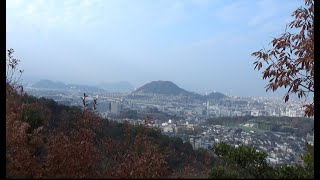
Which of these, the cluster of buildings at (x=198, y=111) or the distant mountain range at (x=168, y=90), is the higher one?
the distant mountain range at (x=168, y=90)

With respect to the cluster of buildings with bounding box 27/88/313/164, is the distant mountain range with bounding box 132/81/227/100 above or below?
above

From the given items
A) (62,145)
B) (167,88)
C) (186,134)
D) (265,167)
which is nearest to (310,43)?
(265,167)

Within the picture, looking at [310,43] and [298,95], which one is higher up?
[310,43]

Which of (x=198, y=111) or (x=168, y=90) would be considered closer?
(x=198, y=111)

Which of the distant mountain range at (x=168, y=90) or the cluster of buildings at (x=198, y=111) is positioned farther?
the distant mountain range at (x=168, y=90)

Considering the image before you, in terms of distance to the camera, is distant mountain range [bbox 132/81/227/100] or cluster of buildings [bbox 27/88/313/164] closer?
cluster of buildings [bbox 27/88/313/164]
